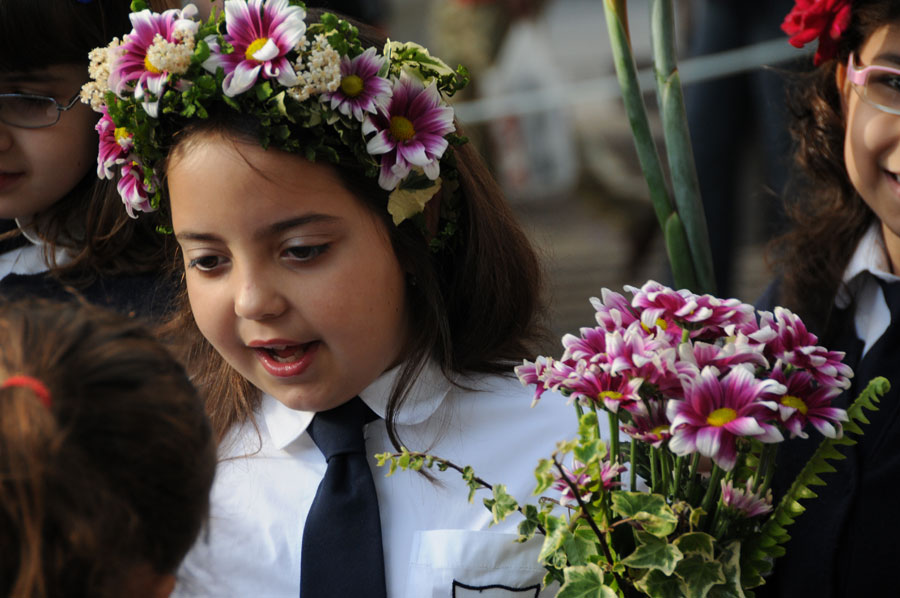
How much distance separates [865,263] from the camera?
7.47ft

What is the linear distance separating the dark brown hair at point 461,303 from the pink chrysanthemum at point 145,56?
25 centimetres

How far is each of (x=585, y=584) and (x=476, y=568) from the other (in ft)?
1.34

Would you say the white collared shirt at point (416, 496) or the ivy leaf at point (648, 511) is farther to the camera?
the white collared shirt at point (416, 496)

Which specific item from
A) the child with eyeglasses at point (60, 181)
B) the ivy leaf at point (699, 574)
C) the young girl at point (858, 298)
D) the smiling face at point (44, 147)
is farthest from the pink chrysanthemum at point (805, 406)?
the smiling face at point (44, 147)

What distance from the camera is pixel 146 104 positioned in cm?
192

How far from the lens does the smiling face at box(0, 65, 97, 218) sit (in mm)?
2373

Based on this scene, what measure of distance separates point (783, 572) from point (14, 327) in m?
1.42

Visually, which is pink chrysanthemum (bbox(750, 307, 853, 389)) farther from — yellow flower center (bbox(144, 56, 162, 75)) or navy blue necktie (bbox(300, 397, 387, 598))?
yellow flower center (bbox(144, 56, 162, 75))

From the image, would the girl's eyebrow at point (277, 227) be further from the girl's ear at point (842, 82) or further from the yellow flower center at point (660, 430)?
the girl's ear at point (842, 82)

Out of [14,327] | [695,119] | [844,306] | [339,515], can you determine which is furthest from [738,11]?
[14,327]

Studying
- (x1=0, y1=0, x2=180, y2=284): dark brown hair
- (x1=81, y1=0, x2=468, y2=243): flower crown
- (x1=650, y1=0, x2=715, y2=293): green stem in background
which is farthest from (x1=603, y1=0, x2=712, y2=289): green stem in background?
(x1=0, y1=0, x2=180, y2=284): dark brown hair

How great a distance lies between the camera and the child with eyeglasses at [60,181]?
2.36m

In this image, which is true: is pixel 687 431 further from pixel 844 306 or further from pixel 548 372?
pixel 844 306

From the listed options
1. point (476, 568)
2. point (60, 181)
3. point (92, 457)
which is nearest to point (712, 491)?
point (476, 568)
